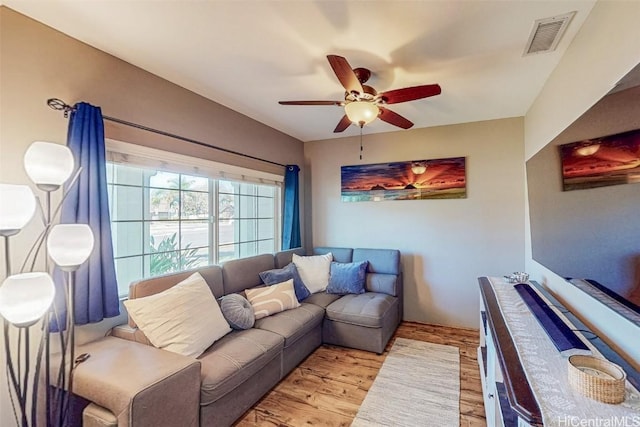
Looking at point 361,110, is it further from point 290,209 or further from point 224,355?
point 290,209

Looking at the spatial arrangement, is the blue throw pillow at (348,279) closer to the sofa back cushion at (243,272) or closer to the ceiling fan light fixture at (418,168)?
the sofa back cushion at (243,272)

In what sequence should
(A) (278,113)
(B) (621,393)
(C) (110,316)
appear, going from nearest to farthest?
(B) (621,393), (C) (110,316), (A) (278,113)

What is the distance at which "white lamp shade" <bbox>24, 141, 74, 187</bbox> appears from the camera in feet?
4.63

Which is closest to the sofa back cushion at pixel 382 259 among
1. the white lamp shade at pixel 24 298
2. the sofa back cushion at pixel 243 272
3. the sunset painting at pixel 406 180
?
the sunset painting at pixel 406 180

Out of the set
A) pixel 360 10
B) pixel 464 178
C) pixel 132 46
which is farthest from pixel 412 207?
pixel 132 46

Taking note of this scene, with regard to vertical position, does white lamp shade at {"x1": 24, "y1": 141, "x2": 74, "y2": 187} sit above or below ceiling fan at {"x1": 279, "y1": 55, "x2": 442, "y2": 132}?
below

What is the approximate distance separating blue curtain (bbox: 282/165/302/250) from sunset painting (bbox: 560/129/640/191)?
2.92 meters

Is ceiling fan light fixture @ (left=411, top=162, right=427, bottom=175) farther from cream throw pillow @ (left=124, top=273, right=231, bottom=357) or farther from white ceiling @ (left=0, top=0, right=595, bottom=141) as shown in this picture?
cream throw pillow @ (left=124, top=273, right=231, bottom=357)

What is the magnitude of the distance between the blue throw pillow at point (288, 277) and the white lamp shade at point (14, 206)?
2.03 metres

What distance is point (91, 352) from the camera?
5.97 feet

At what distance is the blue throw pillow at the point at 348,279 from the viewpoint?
11.6 feet

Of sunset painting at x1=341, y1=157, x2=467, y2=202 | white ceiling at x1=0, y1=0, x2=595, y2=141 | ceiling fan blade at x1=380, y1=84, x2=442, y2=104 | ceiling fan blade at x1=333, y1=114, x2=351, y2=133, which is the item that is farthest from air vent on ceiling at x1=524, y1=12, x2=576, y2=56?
sunset painting at x1=341, y1=157, x2=467, y2=202

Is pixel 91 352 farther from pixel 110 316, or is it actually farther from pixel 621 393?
pixel 621 393

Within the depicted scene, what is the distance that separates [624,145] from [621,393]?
36.3 inches
